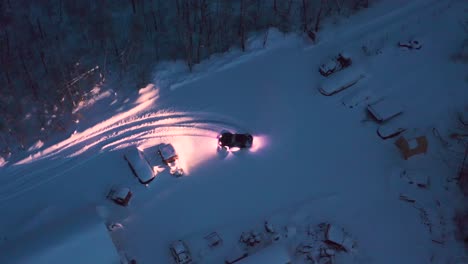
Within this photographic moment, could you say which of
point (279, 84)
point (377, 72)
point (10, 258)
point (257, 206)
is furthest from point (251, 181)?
point (10, 258)

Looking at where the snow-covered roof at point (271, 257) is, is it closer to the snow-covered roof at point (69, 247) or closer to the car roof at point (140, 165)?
the snow-covered roof at point (69, 247)

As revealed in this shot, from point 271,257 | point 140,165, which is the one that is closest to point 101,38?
point 140,165

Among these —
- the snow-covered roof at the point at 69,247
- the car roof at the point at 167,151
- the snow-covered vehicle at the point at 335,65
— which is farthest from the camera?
the snow-covered vehicle at the point at 335,65

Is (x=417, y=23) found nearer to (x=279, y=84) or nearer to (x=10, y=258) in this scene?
(x=279, y=84)

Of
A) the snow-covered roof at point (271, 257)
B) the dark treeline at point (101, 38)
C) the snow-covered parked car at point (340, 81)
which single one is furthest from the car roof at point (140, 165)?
the snow-covered parked car at point (340, 81)

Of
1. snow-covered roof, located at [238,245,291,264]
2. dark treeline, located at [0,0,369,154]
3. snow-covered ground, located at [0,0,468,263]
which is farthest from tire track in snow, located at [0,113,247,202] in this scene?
snow-covered roof, located at [238,245,291,264]
